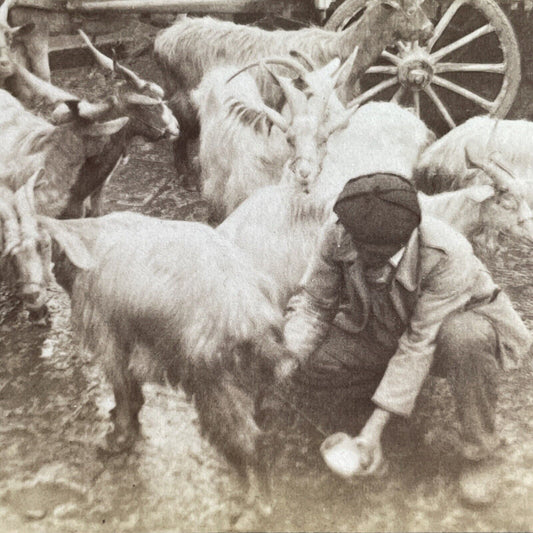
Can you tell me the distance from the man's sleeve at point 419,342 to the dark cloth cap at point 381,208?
0.86ft

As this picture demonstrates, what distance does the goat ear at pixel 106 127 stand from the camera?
9.72 ft

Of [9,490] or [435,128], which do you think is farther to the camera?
[435,128]

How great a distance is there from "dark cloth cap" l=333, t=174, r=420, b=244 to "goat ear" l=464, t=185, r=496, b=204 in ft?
1.66

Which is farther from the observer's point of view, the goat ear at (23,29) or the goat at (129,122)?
the goat ear at (23,29)

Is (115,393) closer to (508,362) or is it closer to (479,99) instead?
(508,362)

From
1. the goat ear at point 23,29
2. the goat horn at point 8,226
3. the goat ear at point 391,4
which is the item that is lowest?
the goat horn at point 8,226

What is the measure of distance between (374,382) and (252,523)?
2.17 feet

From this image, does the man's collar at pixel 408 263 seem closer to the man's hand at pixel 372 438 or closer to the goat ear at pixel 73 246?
the man's hand at pixel 372 438

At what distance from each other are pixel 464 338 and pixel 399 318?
0.23 m

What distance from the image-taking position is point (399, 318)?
2369mm

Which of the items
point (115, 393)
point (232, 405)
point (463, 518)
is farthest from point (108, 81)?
point (463, 518)

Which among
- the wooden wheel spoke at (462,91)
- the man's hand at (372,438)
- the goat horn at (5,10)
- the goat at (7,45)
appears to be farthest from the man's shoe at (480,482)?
the goat horn at (5,10)

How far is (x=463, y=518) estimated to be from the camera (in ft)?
7.58

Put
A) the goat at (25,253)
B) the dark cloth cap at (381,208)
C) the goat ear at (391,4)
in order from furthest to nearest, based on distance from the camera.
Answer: the goat ear at (391,4), the goat at (25,253), the dark cloth cap at (381,208)
